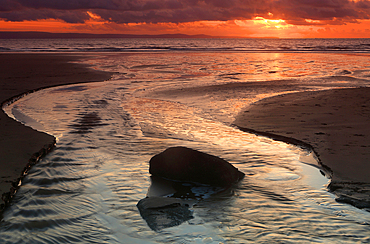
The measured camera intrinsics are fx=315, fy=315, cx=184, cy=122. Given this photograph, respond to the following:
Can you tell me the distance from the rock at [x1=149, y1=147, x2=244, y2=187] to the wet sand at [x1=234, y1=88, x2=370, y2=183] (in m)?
1.46

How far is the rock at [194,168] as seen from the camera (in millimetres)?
4328

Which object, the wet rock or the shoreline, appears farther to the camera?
the shoreline

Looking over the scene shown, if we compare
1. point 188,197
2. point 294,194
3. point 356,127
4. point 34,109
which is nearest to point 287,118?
point 356,127

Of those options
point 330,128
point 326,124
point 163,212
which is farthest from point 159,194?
point 326,124

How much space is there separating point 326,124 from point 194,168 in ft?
13.1

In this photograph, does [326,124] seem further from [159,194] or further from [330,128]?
[159,194]

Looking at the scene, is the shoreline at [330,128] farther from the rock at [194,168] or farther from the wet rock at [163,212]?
the wet rock at [163,212]

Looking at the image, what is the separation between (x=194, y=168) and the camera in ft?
14.4

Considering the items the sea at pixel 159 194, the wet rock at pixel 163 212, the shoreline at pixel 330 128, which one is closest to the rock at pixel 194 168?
the sea at pixel 159 194

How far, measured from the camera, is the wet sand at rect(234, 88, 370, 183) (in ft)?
15.9

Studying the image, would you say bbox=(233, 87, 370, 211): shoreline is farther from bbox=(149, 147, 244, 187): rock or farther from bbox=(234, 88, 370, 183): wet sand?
bbox=(149, 147, 244, 187): rock

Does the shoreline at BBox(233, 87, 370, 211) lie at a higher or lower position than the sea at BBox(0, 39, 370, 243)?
higher

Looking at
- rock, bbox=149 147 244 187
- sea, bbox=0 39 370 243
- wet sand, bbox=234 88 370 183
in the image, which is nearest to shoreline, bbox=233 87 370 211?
wet sand, bbox=234 88 370 183

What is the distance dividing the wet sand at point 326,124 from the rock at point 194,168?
1463mm
